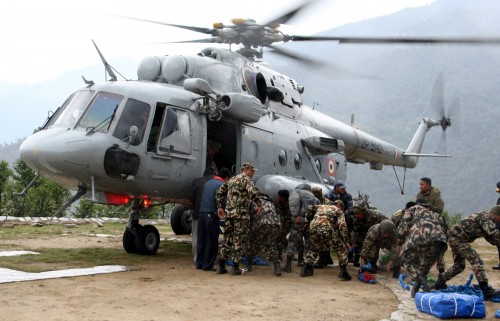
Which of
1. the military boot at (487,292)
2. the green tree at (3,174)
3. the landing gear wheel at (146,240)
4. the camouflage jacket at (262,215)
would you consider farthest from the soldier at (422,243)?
the green tree at (3,174)

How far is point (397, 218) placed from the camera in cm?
887

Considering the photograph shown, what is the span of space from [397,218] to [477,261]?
2042 mm

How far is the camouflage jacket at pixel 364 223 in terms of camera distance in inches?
376

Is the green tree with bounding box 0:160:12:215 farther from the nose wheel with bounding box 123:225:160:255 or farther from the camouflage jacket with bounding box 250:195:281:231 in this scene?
the camouflage jacket with bounding box 250:195:281:231

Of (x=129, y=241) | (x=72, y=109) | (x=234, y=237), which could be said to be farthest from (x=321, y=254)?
(x=72, y=109)

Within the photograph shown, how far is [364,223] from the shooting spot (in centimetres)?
960

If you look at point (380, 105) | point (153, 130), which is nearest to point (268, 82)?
point (153, 130)

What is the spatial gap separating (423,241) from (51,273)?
4730mm

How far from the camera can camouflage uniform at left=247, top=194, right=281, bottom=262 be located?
27.1ft

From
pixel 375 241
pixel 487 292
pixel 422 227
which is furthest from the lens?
pixel 375 241

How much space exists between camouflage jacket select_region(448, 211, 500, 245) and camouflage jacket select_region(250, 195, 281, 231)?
254 centimetres

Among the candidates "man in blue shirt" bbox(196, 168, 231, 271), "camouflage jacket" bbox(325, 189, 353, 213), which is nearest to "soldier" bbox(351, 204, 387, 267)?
"camouflage jacket" bbox(325, 189, 353, 213)

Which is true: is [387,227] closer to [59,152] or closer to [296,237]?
[296,237]

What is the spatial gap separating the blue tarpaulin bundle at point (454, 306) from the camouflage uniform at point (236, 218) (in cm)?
296
